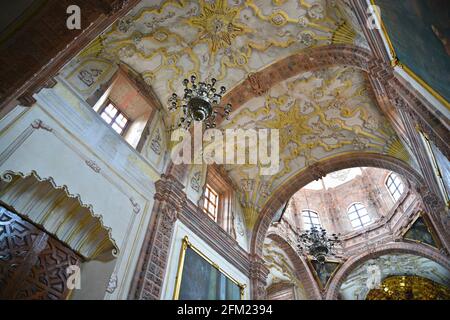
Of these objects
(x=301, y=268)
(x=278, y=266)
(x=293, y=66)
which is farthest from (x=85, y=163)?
(x=301, y=268)

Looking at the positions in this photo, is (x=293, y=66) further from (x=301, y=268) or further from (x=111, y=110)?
(x=301, y=268)

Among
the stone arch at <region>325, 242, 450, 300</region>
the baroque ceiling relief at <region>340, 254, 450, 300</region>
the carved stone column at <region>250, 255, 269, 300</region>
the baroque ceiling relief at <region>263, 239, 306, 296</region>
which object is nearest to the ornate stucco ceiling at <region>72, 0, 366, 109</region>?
the carved stone column at <region>250, 255, 269, 300</region>

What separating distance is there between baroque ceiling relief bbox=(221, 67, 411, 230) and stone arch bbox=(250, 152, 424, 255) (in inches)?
6.6

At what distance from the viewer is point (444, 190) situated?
7.25 meters

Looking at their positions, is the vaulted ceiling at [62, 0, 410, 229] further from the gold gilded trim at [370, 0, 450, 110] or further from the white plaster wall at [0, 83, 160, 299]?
the gold gilded trim at [370, 0, 450, 110]

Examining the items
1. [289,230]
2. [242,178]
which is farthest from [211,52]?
[289,230]

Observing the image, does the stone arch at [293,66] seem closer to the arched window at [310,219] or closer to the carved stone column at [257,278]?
the carved stone column at [257,278]

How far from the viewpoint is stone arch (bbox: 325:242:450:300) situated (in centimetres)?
1319

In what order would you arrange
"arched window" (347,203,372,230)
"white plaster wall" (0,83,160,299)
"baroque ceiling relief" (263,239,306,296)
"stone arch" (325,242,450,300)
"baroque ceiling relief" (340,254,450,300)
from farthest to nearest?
"arched window" (347,203,372,230) → "baroque ceiling relief" (340,254,450,300) → "baroque ceiling relief" (263,239,306,296) → "stone arch" (325,242,450,300) → "white plaster wall" (0,83,160,299)

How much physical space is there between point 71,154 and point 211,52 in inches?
188

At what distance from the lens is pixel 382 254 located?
1519 centimetres

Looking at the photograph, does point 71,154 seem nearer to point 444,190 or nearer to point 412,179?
point 444,190

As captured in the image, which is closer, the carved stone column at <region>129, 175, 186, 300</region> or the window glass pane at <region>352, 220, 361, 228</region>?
the carved stone column at <region>129, 175, 186, 300</region>

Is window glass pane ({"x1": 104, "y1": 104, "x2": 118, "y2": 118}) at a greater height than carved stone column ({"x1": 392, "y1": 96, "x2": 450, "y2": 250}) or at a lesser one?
greater
